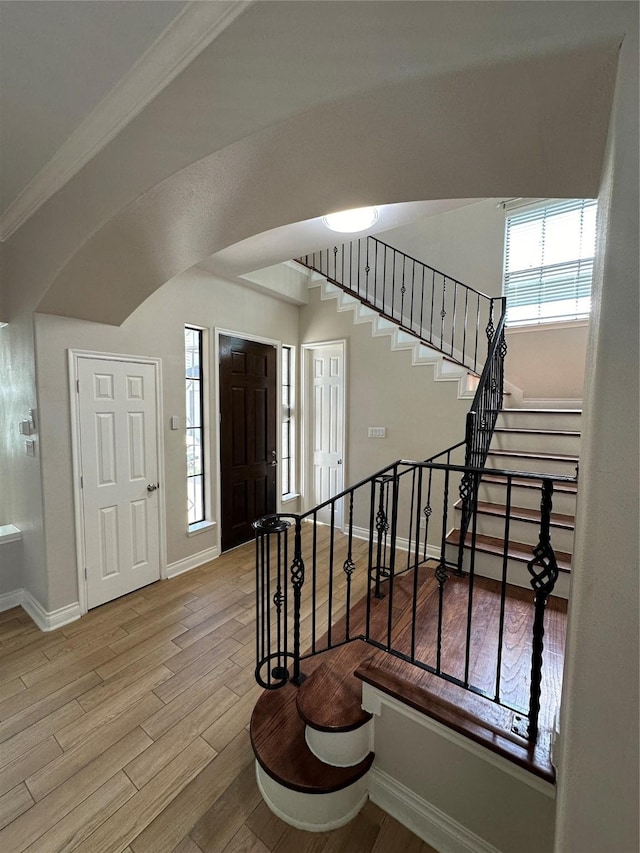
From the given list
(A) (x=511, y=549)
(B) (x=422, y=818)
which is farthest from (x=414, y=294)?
(B) (x=422, y=818)

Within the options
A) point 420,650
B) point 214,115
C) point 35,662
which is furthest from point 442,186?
point 35,662

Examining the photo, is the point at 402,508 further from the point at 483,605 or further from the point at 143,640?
the point at 143,640

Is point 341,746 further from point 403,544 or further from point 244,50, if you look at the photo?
point 403,544

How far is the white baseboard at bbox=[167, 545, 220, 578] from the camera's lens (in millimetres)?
3307

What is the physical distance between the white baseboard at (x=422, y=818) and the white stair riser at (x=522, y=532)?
1510 millimetres

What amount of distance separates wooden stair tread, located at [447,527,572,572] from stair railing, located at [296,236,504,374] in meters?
2.34

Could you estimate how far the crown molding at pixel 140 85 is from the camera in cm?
105

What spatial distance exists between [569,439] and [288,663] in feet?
9.11

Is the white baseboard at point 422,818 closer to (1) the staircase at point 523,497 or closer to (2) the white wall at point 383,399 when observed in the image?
(1) the staircase at point 523,497

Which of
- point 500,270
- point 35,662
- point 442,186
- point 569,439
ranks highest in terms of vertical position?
point 500,270

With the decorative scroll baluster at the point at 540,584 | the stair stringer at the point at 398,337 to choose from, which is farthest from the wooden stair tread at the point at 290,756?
the stair stringer at the point at 398,337

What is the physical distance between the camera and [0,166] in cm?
189

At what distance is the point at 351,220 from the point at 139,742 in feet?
11.1

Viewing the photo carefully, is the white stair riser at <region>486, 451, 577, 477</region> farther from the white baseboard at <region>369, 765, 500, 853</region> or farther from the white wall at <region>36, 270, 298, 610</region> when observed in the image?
the white wall at <region>36, 270, 298, 610</region>
